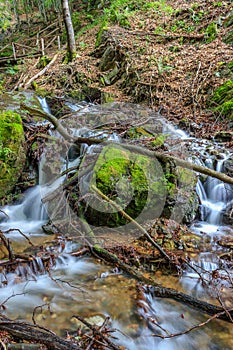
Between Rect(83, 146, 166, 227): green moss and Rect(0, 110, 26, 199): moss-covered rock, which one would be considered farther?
Rect(0, 110, 26, 199): moss-covered rock

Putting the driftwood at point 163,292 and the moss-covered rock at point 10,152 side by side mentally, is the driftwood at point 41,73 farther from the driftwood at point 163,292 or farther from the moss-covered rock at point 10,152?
the driftwood at point 163,292

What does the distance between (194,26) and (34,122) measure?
7.91 m

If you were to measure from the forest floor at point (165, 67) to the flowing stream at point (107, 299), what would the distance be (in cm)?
455

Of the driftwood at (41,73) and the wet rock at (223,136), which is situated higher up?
the driftwood at (41,73)

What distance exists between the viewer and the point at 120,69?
33.9ft

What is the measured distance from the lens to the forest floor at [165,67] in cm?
829

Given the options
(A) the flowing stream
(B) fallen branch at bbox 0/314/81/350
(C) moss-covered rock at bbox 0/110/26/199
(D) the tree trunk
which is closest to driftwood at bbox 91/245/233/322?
(A) the flowing stream

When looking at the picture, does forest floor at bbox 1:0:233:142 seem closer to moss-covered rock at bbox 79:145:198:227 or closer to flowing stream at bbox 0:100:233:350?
moss-covered rock at bbox 79:145:198:227

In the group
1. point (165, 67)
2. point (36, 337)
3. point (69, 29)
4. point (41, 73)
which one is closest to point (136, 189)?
point (36, 337)

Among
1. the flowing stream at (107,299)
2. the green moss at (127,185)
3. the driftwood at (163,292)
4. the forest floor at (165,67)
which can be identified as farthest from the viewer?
the forest floor at (165,67)

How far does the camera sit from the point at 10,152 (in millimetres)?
5582

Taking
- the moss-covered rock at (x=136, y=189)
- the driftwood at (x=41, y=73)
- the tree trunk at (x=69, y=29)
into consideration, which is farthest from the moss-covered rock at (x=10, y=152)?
the tree trunk at (x=69, y=29)

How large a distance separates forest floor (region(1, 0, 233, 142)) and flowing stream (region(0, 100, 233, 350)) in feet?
14.9

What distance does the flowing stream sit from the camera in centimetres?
301
